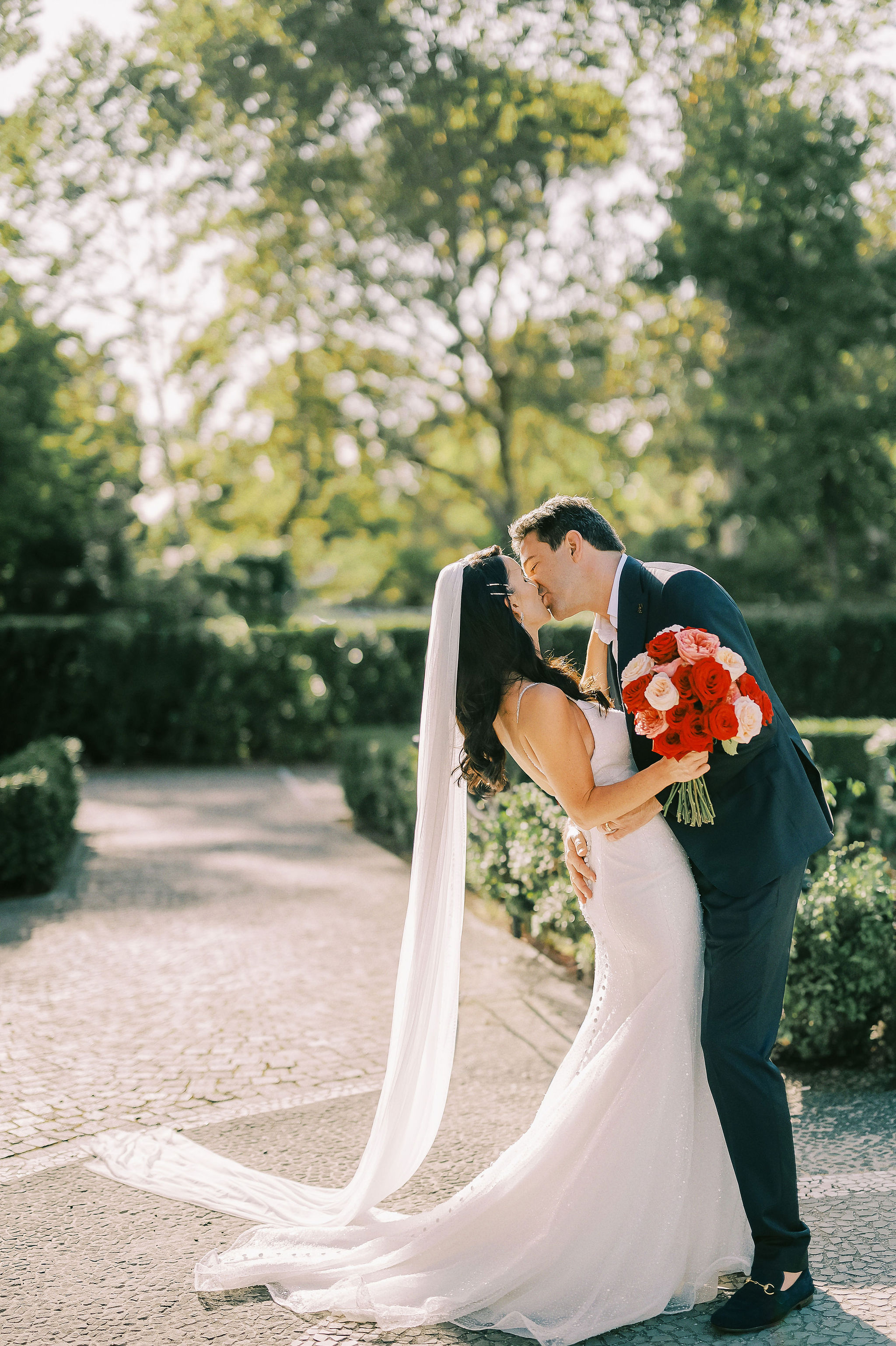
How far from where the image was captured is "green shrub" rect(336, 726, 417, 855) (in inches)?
375

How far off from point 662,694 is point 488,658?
0.64m

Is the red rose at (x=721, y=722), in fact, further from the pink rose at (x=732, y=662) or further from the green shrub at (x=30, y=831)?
the green shrub at (x=30, y=831)

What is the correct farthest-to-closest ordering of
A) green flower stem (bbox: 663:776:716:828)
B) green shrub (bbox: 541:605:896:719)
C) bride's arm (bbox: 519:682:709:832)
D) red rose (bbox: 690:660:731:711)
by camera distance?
green shrub (bbox: 541:605:896:719) < bride's arm (bbox: 519:682:709:832) < green flower stem (bbox: 663:776:716:828) < red rose (bbox: 690:660:731:711)

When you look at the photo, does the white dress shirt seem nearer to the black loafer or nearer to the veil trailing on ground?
the veil trailing on ground

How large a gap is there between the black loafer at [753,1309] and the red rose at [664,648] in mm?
1655

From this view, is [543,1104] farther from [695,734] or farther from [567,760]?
[695,734]

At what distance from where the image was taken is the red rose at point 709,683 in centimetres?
284

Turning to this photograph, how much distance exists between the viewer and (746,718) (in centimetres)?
288

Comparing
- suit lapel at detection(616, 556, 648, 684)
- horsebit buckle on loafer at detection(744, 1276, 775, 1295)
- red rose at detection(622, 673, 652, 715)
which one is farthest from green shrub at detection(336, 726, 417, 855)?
red rose at detection(622, 673, 652, 715)

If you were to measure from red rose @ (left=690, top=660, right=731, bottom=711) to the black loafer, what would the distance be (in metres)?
1.55

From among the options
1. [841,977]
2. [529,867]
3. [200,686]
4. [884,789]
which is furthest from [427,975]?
[200,686]

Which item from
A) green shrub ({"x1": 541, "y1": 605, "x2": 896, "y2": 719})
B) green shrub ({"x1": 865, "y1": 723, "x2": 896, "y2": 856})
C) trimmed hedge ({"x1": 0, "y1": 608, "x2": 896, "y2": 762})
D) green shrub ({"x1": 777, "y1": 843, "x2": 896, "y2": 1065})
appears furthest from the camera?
green shrub ({"x1": 541, "y1": 605, "x2": 896, "y2": 719})

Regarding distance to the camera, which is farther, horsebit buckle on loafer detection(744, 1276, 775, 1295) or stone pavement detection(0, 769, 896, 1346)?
stone pavement detection(0, 769, 896, 1346)

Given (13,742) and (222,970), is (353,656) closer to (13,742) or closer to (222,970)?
(13,742)
